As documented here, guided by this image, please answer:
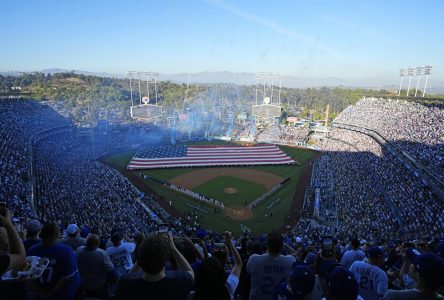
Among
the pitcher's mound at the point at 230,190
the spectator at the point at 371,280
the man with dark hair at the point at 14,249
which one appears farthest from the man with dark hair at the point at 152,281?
the pitcher's mound at the point at 230,190

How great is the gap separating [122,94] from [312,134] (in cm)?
5630

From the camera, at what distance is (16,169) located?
2548 centimetres

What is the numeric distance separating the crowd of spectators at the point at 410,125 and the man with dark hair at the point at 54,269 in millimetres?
27226

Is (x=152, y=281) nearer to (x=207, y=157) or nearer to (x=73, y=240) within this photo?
(x=73, y=240)

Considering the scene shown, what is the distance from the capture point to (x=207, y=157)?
49781mm

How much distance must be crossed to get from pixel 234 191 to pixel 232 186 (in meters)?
1.82

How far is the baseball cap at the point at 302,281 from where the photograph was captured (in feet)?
11.7

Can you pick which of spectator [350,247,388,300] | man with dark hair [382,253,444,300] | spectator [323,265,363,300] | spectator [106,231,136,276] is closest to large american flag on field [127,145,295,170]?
spectator [106,231,136,276]

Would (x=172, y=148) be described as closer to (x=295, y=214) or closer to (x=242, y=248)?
(x=295, y=214)

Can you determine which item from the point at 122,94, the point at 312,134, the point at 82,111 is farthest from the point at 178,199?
the point at 122,94

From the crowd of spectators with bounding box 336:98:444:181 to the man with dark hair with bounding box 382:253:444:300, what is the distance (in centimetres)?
2563

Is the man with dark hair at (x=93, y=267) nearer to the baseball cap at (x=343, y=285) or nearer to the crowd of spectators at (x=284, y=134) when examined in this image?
the baseball cap at (x=343, y=285)

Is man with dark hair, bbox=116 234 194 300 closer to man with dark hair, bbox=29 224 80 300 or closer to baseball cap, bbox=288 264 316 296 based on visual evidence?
baseball cap, bbox=288 264 316 296

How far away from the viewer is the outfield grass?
108 ft
